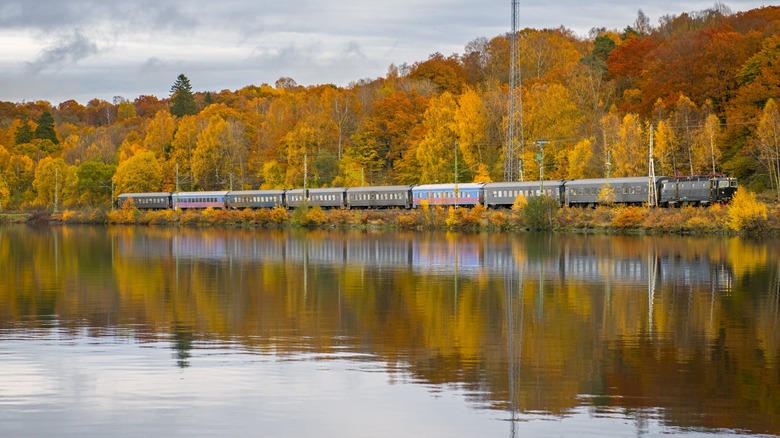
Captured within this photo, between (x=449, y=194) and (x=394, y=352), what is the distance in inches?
2690

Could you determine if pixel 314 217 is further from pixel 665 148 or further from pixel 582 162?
pixel 665 148

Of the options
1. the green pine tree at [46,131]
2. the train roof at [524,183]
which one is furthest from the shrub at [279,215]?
the green pine tree at [46,131]

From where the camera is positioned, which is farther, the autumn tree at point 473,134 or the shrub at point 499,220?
the autumn tree at point 473,134

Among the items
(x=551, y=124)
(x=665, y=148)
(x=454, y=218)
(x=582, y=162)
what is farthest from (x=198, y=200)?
(x=665, y=148)

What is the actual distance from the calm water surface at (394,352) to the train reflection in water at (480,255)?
1.35ft

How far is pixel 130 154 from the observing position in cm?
13750

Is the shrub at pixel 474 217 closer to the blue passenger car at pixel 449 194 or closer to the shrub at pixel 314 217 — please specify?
the blue passenger car at pixel 449 194

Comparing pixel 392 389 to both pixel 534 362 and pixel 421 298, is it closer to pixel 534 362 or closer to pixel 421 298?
pixel 534 362

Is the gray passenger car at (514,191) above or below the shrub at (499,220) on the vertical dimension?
above

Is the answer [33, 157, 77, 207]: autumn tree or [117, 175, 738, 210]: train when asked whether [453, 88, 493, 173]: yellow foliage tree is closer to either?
[117, 175, 738, 210]: train

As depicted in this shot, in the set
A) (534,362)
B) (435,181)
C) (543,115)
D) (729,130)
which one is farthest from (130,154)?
Answer: (534,362)

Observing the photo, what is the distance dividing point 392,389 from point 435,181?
80.1 metres

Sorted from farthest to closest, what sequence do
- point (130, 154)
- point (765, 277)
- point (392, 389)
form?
point (130, 154) → point (765, 277) → point (392, 389)

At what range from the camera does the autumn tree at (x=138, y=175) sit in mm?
125250
